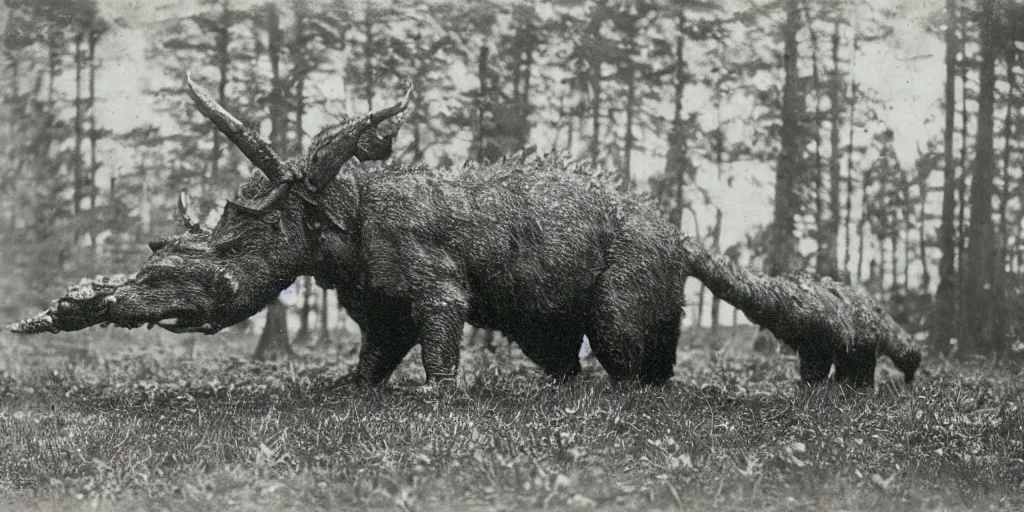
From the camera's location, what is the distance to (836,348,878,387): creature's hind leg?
7.58 meters

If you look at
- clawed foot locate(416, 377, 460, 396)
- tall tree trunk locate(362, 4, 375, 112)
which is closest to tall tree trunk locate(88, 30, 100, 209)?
tall tree trunk locate(362, 4, 375, 112)

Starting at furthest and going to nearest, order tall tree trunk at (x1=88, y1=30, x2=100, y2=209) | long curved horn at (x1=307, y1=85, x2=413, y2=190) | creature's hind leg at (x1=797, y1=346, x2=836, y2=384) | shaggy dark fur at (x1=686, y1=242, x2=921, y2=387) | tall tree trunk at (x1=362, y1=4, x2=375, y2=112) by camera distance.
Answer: tall tree trunk at (x1=362, y1=4, x2=375, y2=112) < tall tree trunk at (x1=88, y1=30, x2=100, y2=209) < creature's hind leg at (x1=797, y1=346, x2=836, y2=384) < shaggy dark fur at (x1=686, y1=242, x2=921, y2=387) < long curved horn at (x1=307, y1=85, x2=413, y2=190)

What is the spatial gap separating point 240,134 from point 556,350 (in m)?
3.26

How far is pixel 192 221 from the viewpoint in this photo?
697 centimetres

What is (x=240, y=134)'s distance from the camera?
255 inches

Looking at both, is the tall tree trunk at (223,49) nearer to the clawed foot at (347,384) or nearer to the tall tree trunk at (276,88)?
the tall tree trunk at (276,88)

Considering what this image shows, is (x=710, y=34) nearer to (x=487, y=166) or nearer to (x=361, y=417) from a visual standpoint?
(x=487, y=166)

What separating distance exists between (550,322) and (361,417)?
1989mm

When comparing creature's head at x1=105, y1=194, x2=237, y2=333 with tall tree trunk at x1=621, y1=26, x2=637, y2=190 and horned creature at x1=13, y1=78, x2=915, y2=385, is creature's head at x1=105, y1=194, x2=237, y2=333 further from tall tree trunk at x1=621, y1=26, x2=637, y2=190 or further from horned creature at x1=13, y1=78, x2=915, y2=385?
tall tree trunk at x1=621, y1=26, x2=637, y2=190


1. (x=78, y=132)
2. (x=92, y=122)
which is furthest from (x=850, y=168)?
(x=78, y=132)

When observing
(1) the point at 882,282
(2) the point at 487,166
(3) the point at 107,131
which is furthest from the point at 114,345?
(1) the point at 882,282

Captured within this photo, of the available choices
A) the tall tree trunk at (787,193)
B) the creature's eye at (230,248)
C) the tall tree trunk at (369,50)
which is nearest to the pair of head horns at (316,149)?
the creature's eye at (230,248)

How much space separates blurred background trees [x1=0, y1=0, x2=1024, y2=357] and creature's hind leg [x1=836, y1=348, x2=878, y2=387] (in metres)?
4.21

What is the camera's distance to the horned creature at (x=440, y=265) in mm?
6602
